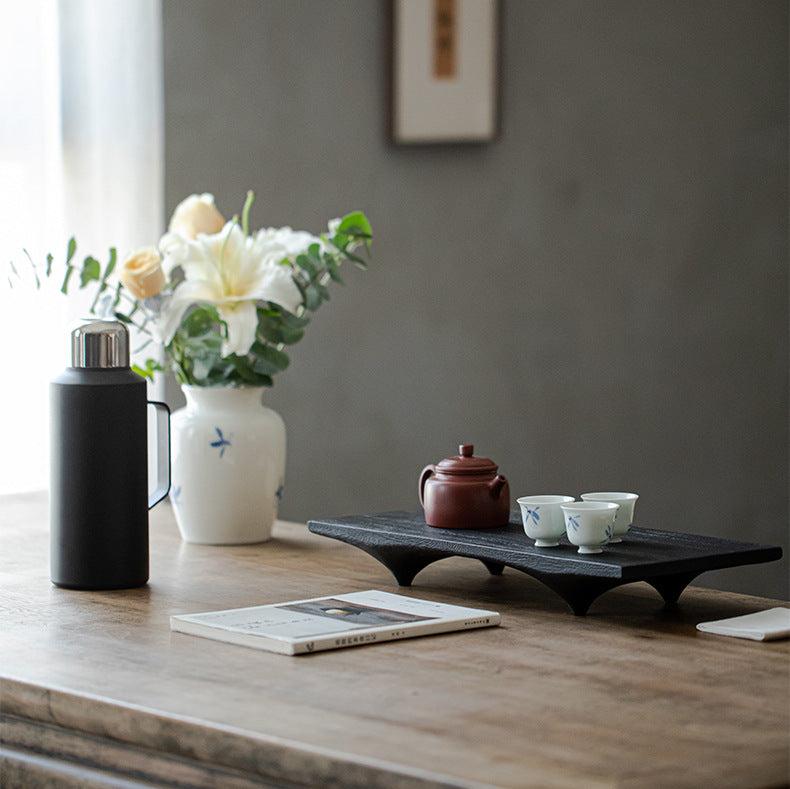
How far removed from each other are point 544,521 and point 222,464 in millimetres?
598

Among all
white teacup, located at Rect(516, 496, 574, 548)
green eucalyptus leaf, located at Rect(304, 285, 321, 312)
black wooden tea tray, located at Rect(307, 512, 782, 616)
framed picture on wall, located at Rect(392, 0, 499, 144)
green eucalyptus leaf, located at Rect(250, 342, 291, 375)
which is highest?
framed picture on wall, located at Rect(392, 0, 499, 144)

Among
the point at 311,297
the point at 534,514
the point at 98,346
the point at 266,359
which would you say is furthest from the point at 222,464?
the point at 534,514

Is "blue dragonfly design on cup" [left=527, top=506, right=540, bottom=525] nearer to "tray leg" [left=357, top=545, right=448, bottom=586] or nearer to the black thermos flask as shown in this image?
"tray leg" [left=357, top=545, right=448, bottom=586]

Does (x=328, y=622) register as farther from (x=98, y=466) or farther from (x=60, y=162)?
(x=60, y=162)

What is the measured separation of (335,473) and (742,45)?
135 cm

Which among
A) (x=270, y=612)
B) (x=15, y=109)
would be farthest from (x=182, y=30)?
(x=270, y=612)

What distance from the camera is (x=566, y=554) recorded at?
1359 mm

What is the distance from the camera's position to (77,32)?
9.19 ft

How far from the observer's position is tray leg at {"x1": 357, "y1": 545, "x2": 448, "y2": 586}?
59.6 inches

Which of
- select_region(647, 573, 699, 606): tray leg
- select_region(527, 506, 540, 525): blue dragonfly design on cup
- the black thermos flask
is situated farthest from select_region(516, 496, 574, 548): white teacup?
the black thermos flask

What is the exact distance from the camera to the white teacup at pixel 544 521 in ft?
4.57

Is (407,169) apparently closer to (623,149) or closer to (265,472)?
(623,149)

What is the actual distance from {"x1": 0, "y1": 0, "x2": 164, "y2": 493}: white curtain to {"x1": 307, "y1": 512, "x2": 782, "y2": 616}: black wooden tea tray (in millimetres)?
1289

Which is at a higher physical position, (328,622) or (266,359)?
(266,359)
